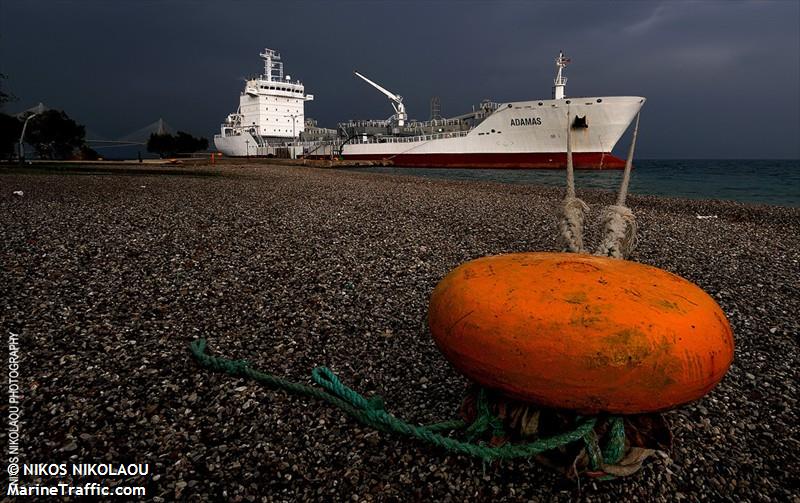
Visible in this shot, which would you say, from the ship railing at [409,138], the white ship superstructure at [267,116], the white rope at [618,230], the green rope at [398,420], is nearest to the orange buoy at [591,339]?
the green rope at [398,420]

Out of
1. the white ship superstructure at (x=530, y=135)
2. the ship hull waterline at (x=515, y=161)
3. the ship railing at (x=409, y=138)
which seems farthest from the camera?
the ship railing at (x=409, y=138)

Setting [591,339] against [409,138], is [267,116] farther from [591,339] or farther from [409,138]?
[591,339]

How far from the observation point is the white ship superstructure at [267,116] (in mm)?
60688

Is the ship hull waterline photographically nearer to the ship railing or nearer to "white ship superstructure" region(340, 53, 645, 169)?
"white ship superstructure" region(340, 53, 645, 169)

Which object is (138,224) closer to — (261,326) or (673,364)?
(261,326)

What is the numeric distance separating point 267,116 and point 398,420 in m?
66.3

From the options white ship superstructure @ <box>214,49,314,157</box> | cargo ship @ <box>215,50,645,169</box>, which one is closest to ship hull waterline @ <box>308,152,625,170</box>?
cargo ship @ <box>215,50,645,169</box>

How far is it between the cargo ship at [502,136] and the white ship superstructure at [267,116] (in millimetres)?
8025

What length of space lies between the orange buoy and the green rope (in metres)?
0.24

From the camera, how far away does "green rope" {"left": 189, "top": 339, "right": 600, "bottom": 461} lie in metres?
2.08

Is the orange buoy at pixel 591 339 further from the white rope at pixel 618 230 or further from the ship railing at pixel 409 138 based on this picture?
the ship railing at pixel 409 138

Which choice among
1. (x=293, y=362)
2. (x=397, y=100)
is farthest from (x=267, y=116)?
(x=293, y=362)

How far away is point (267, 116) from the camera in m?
61.4

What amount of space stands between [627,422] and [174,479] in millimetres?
2519
